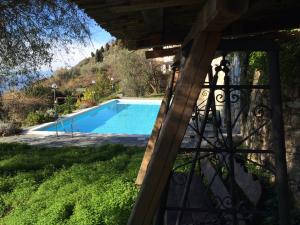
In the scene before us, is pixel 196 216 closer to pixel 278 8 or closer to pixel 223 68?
pixel 223 68

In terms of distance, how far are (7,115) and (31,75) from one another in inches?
253

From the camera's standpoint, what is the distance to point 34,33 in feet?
33.4

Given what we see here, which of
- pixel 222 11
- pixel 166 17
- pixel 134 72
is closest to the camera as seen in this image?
pixel 222 11

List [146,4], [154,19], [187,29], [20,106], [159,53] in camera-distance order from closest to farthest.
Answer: [146,4], [154,19], [187,29], [159,53], [20,106]

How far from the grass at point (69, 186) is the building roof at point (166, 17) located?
2433 mm

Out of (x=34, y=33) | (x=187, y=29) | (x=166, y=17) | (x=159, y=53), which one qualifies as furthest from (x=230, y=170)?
(x=34, y=33)

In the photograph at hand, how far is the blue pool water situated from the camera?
720 inches

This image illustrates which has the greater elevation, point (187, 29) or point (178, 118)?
point (187, 29)

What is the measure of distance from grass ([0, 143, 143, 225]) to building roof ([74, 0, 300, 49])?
2.43 m

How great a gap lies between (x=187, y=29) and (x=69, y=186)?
3.89 meters

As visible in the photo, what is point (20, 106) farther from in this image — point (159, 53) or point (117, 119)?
point (159, 53)

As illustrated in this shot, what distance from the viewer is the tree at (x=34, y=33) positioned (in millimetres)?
9719

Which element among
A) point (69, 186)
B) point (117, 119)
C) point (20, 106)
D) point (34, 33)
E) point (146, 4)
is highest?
point (34, 33)

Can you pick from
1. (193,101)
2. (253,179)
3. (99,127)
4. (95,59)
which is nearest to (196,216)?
(253,179)
